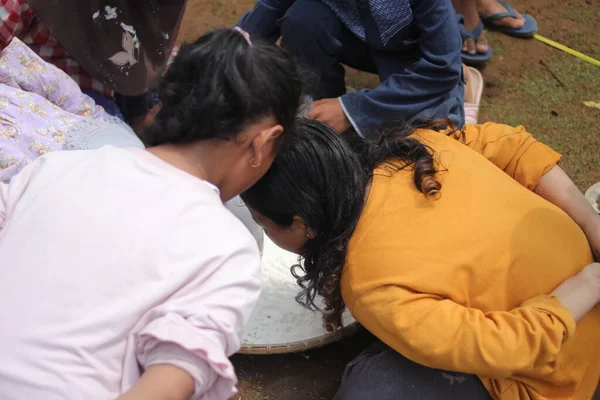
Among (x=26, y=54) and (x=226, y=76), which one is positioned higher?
(x=226, y=76)

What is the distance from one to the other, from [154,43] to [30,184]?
1037 mm

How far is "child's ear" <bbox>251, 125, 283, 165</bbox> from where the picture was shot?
0.98 m

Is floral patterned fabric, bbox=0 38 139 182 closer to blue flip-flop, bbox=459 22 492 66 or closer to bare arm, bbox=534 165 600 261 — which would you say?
bare arm, bbox=534 165 600 261

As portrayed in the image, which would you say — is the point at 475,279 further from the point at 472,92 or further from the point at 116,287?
the point at 472,92

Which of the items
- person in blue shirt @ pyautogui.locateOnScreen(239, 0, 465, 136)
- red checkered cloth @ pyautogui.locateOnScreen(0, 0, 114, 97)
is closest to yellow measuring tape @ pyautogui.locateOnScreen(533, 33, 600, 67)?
Answer: person in blue shirt @ pyautogui.locateOnScreen(239, 0, 465, 136)

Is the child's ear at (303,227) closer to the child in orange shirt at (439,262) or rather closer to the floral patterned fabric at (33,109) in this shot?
the child in orange shirt at (439,262)

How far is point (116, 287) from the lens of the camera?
849 millimetres

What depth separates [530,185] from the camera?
1.34 meters

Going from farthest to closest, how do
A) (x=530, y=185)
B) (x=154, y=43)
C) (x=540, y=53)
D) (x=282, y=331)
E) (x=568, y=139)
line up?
(x=540, y=53) < (x=568, y=139) < (x=154, y=43) < (x=282, y=331) < (x=530, y=185)

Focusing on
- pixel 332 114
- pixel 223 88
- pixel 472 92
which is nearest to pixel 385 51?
pixel 332 114

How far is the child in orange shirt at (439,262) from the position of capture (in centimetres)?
101

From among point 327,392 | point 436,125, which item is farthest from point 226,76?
point 327,392

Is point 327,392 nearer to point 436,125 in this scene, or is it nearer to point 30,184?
point 436,125

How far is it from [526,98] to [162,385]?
1874mm
